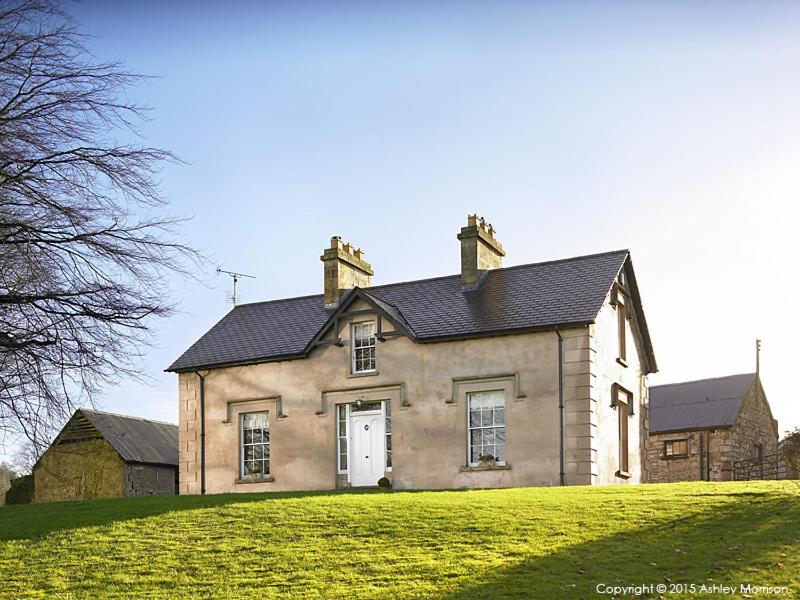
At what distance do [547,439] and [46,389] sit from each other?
14.3 m

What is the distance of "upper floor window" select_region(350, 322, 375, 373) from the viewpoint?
30.2m

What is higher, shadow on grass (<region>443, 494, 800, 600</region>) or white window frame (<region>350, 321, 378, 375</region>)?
white window frame (<region>350, 321, 378, 375</region>)

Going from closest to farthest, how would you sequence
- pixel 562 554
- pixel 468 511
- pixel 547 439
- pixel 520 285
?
pixel 562 554 → pixel 468 511 → pixel 547 439 → pixel 520 285

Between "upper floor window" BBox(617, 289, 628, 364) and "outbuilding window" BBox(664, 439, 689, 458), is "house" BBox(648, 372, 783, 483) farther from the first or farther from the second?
"upper floor window" BBox(617, 289, 628, 364)

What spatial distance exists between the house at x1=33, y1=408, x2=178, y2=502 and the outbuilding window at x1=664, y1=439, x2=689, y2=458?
2195 cm

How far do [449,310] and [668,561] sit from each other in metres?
15.9

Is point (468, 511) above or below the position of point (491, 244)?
below

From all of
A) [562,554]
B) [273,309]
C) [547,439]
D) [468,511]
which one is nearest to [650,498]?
[468,511]

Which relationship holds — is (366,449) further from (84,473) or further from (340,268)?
(84,473)

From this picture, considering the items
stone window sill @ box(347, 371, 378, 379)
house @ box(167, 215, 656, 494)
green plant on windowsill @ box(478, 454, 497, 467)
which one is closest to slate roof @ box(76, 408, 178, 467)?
house @ box(167, 215, 656, 494)

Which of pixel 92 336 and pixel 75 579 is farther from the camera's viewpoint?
pixel 92 336

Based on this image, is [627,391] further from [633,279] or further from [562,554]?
[562,554]

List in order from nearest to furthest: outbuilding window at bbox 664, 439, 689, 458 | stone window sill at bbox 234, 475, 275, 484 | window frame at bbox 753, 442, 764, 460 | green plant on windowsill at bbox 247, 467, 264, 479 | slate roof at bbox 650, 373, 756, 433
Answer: stone window sill at bbox 234, 475, 275, 484
green plant on windowsill at bbox 247, 467, 264, 479
slate roof at bbox 650, 373, 756, 433
outbuilding window at bbox 664, 439, 689, 458
window frame at bbox 753, 442, 764, 460

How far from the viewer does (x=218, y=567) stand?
15.9 meters
